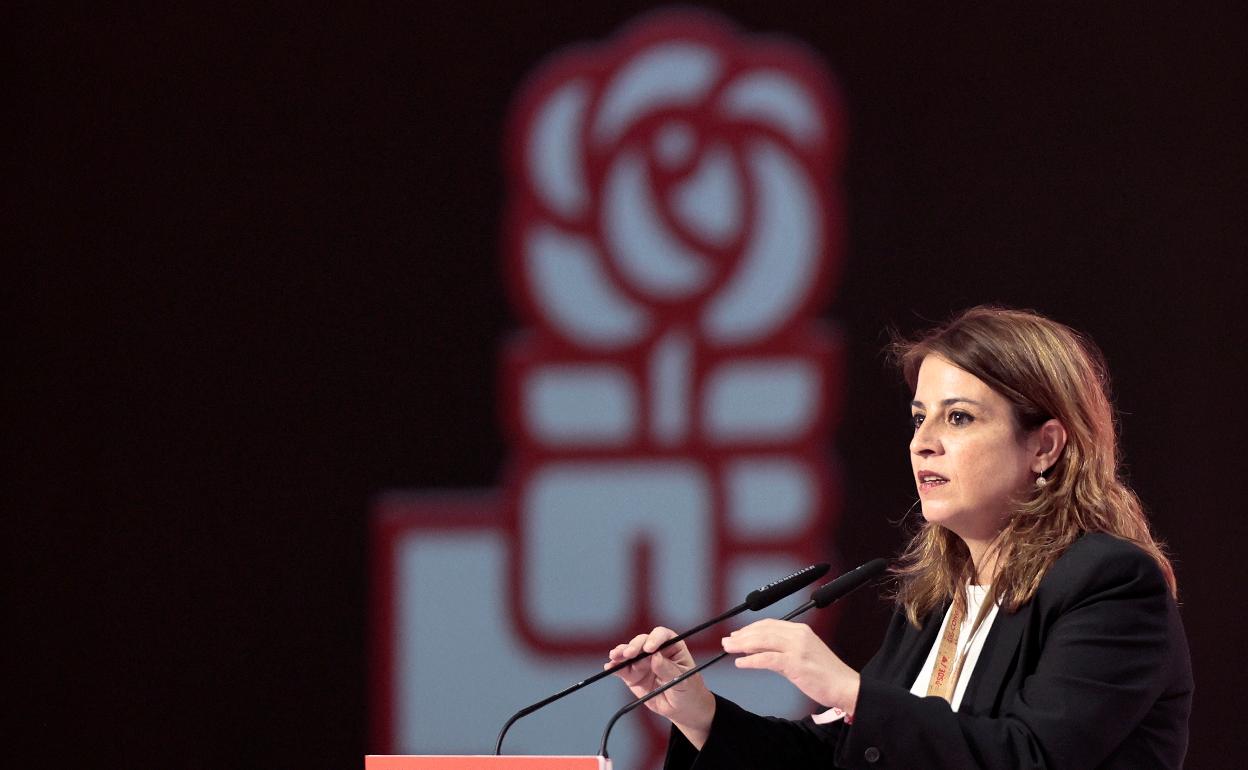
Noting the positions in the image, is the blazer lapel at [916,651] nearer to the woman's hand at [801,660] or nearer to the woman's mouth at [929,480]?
the woman's mouth at [929,480]

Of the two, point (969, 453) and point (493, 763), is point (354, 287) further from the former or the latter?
point (493, 763)

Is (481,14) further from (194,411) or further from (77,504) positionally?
(77,504)

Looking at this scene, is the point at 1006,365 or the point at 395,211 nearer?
the point at 1006,365

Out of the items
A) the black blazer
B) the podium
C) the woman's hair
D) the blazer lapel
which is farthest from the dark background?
the podium

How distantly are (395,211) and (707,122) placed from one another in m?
0.80

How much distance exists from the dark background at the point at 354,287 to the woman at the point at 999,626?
3.68ft

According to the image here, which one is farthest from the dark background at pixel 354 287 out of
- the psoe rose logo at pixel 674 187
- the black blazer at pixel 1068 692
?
the black blazer at pixel 1068 692

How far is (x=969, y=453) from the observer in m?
2.13

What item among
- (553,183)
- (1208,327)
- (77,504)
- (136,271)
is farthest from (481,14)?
(1208,327)

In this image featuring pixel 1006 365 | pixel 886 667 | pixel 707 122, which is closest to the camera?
pixel 1006 365

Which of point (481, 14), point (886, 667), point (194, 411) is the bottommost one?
point (886, 667)

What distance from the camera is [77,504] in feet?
12.5

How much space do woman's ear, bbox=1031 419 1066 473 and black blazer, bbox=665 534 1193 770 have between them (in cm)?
15

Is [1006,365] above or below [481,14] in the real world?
below
